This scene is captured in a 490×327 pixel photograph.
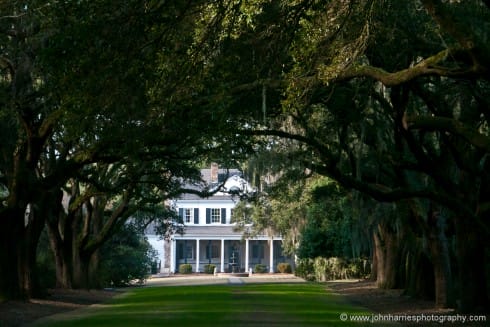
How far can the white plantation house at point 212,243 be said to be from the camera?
81.9 metres

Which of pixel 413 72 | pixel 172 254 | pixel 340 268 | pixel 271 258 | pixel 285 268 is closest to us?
pixel 413 72

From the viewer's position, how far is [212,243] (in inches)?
3302

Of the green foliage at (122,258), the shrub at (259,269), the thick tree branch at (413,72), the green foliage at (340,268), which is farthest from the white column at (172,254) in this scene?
the thick tree branch at (413,72)

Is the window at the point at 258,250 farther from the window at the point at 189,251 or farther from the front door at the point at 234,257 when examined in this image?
the window at the point at 189,251

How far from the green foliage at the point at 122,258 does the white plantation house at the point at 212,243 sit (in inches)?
1156

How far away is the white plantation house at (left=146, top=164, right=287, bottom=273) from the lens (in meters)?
81.9

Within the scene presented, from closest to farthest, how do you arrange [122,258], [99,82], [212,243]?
[99,82]
[122,258]
[212,243]

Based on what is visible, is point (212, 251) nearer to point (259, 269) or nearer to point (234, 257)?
point (234, 257)

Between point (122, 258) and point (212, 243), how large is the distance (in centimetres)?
3377

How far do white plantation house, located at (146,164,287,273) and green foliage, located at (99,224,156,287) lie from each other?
29.4 meters

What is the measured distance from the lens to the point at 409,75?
13.8 metres

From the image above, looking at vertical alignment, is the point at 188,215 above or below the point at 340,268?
above

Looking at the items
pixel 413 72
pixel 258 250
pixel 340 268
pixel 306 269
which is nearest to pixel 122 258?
pixel 340 268

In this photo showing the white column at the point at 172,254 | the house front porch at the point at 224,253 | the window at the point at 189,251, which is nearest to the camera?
the white column at the point at 172,254
